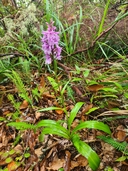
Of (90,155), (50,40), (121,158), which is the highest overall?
(50,40)

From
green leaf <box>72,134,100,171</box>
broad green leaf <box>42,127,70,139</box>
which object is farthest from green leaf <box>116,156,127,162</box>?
broad green leaf <box>42,127,70,139</box>

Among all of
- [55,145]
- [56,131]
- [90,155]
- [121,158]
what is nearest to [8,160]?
[55,145]

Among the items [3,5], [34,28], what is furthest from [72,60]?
[3,5]

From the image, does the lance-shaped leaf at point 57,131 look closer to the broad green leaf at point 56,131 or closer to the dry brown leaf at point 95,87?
the broad green leaf at point 56,131

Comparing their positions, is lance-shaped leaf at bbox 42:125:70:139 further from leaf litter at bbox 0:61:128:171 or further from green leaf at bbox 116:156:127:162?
green leaf at bbox 116:156:127:162

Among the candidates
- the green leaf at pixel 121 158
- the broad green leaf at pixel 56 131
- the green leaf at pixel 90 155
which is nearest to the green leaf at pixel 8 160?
the broad green leaf at pixel 56 131

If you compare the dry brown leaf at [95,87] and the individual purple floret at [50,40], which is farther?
the dry brown leaf at [95,87]

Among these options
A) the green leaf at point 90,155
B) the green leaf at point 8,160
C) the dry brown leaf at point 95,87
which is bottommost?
the green leaf at point 8,160

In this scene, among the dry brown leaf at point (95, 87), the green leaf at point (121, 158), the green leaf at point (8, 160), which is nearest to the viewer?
the green leaf at point (121, 158)

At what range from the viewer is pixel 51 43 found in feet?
4.25

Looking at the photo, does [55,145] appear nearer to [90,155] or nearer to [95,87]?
[90,155]

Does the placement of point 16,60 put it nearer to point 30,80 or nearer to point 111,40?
point 30,80

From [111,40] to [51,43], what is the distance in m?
1.44

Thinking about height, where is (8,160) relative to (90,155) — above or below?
below
